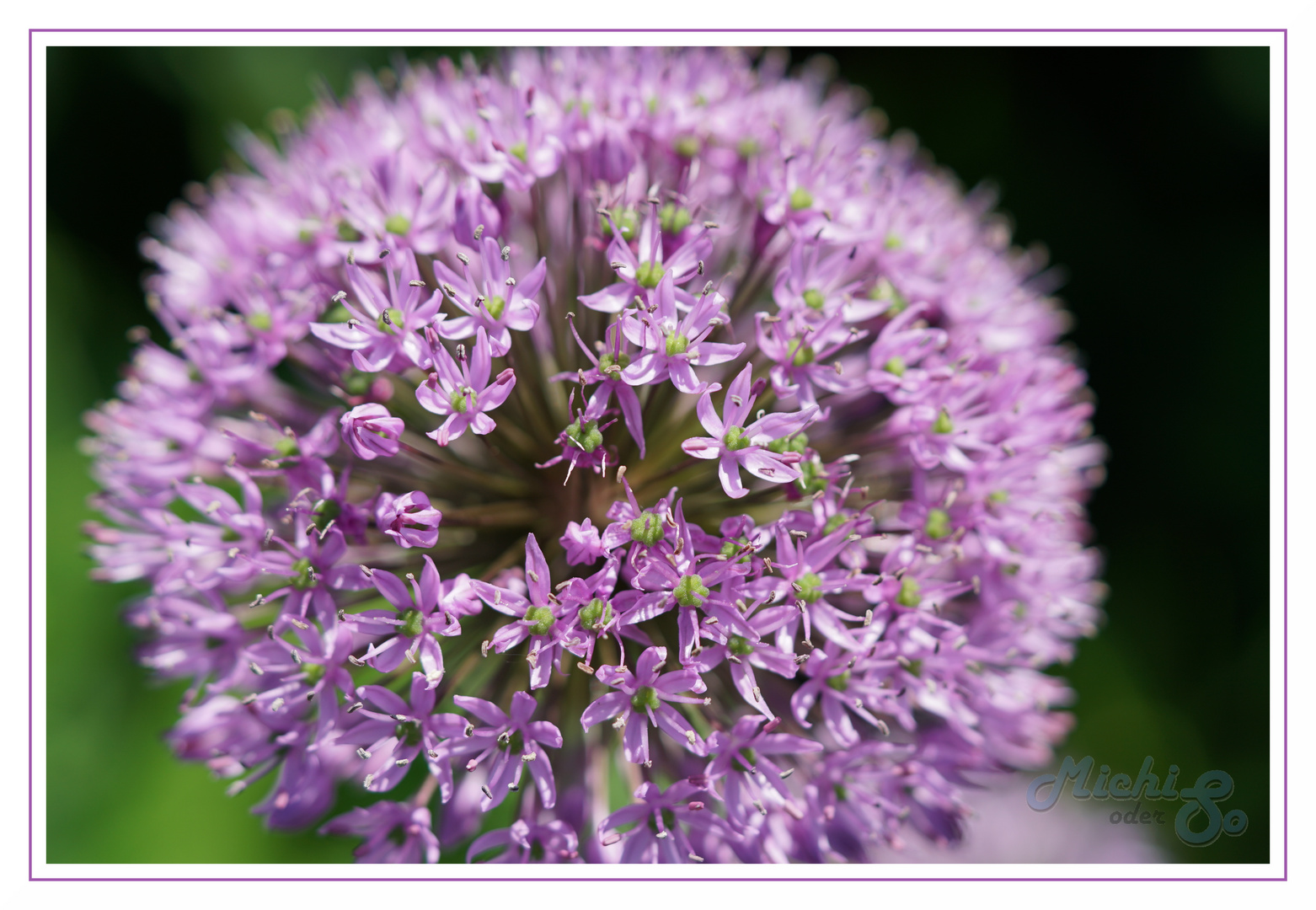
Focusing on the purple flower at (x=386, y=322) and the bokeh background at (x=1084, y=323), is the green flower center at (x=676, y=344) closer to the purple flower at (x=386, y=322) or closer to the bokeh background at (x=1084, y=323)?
the purple flower at (x=386, y=322)

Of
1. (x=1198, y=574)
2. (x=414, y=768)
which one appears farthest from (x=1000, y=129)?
(x=414, y=768)

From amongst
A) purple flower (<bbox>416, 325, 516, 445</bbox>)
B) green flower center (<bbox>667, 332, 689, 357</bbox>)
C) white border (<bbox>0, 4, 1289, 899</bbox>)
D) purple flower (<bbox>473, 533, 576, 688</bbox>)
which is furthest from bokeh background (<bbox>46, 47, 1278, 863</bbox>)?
green flower center (<bbox>667, 332, 689, 357</bbox>)

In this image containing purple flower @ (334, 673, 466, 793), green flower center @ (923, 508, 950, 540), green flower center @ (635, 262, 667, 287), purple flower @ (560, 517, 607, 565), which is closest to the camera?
purple flower @ (560, 517, 607, 565)

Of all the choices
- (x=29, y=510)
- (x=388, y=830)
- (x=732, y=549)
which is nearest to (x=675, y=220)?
(x=732, y=549)

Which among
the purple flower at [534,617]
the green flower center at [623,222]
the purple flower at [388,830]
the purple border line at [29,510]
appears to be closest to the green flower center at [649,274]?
the green flower center at [623,222]

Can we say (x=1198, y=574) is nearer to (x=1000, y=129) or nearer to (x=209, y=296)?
(x=1000, y=129)
